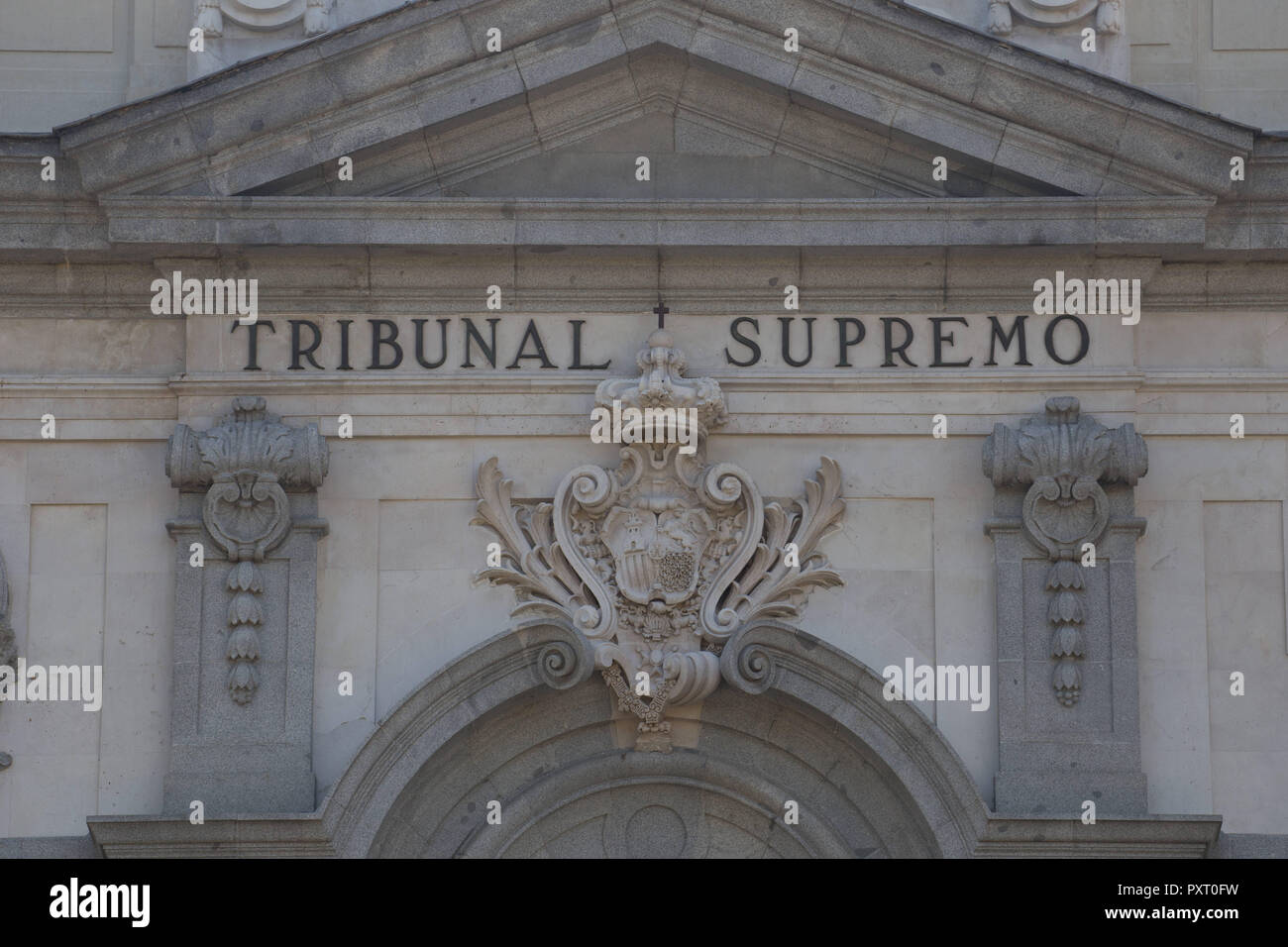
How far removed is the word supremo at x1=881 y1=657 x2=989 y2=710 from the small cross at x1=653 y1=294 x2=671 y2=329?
8.01 ft

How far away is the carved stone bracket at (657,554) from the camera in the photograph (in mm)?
16656

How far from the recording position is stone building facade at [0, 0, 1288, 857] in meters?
16.6

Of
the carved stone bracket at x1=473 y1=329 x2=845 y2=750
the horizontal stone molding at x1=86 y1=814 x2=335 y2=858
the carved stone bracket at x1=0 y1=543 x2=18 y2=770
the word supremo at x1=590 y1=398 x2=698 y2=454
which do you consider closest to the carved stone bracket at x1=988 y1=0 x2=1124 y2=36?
the carved stone bracket at x1=473 y1=329 x2=845 y2=750

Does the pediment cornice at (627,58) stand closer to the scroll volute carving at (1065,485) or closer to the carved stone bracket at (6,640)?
the scroll volute carving at (1065,485)

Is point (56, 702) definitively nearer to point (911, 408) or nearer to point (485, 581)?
point (485, 581)

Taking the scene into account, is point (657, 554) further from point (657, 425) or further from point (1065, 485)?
point (1065, 485)

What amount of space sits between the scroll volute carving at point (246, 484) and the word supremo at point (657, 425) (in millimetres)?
1743

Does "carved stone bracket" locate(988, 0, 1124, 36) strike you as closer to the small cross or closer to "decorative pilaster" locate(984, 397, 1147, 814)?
"decorative pilaster" locate(984, 397, 1147, 814)

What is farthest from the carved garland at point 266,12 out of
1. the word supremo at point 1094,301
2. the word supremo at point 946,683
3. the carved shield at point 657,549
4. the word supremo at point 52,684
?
the word supremo at point 946,683

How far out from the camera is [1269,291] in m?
17.2

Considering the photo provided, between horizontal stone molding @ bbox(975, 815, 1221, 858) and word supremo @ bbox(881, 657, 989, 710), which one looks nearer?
horizontal stone molding @ bbox(975, 815, 1221, 858)

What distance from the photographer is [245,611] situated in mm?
16547
